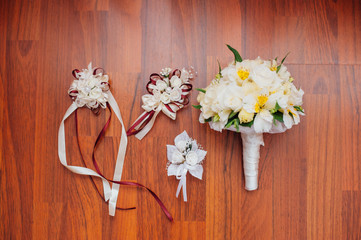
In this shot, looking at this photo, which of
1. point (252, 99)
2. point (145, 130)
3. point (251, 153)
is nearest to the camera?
point (252, 99)

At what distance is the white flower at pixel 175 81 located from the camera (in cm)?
109

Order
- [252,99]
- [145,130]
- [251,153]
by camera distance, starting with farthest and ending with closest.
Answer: [145,130], [251,153], [252,99]

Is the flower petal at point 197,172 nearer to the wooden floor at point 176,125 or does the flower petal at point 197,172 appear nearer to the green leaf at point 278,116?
the wooden floor at point 176,125

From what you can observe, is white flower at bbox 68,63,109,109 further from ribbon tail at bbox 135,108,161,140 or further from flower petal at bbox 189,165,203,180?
flower petal at bbox 189,165,203,180

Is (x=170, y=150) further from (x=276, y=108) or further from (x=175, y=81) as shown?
(x=276, y=108)

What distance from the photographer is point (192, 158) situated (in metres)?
1.05

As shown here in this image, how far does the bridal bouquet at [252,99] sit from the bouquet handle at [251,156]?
54 mm

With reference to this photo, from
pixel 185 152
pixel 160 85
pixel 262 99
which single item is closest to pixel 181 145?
pixel 185 152

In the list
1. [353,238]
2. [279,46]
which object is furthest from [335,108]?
[353,238]

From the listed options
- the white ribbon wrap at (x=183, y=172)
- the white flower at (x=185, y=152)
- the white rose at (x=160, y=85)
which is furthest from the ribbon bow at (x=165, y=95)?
the white ribbon wrap at (x=183, y=172)

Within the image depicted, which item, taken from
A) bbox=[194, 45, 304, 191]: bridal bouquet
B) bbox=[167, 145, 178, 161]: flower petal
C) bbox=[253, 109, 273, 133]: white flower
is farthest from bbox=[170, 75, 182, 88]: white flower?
bbox=[253, 109, 273, 133]: white flower

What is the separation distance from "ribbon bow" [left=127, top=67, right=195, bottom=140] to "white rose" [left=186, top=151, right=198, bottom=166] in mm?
175

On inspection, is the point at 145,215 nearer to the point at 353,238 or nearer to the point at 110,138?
the point at 110,138

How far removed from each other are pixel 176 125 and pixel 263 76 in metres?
0.44
